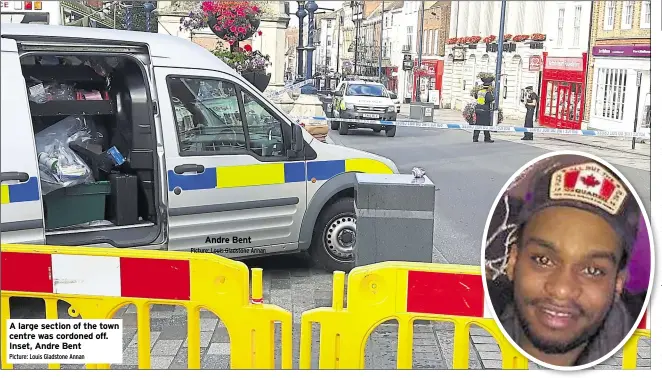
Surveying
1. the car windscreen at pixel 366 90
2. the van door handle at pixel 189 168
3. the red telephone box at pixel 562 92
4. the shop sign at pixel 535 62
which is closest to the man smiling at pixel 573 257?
the van door handle at pixel 189 168

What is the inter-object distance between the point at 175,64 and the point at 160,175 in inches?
33.3

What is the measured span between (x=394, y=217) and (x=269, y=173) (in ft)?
4.42

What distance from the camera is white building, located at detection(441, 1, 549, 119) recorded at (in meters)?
7.99

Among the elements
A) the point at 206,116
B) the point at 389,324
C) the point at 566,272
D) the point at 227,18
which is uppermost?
the point at 227,18

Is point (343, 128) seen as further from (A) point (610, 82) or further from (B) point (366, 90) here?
(A) point (610, 82)

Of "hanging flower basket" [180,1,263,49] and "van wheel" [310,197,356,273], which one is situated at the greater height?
"hanging flower basket" [180,1,263,49]

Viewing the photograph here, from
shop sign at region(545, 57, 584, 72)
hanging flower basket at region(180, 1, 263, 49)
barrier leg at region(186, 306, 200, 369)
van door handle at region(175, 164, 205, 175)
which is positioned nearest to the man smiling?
barrier leg at region(186, 306, 200, 369)

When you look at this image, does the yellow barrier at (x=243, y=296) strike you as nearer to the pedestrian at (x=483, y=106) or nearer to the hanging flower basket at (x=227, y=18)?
the hanging flower basket at (x=227, y=18)

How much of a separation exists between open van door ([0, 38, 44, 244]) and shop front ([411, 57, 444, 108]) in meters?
8.49

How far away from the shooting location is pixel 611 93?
23.2m

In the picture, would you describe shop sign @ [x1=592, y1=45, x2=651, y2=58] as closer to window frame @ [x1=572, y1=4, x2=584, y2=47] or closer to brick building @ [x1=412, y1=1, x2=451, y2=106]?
window frame @ [x1=572, y1=4, x2=584, y2=47]

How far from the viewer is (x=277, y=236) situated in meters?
6.03

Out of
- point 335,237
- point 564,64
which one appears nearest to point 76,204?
point 335,237

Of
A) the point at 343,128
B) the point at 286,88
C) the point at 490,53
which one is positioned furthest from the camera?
the point at 343,128
